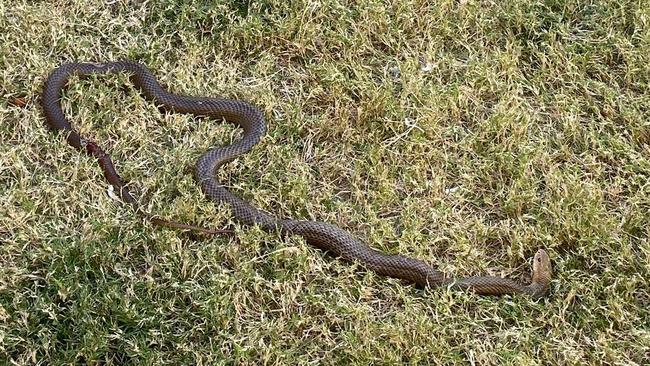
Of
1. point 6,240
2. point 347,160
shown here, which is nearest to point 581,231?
point 347,160

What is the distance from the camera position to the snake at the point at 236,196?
4180mm

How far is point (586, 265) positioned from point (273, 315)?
1632mm

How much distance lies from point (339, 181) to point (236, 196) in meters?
0.61

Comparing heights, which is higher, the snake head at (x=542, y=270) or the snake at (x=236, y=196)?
the snake at (x=236, y=196)

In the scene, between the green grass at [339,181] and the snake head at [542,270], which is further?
the snake head at [542,270]

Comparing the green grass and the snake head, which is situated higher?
the green grass

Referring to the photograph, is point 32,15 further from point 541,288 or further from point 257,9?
point 541,288

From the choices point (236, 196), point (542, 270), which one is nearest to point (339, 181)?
point (236, 196)

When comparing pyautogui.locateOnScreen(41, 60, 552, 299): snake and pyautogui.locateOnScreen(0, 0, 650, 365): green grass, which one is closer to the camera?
pyautogui.locateOnScreen(0, 0, 650, 365): green grass

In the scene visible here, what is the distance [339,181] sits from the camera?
4.75 metres

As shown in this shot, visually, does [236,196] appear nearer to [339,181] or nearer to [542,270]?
[339,181]

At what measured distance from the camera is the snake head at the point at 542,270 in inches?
164

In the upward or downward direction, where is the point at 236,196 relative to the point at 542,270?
upward

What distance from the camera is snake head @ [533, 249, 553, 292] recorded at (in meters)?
4.18
